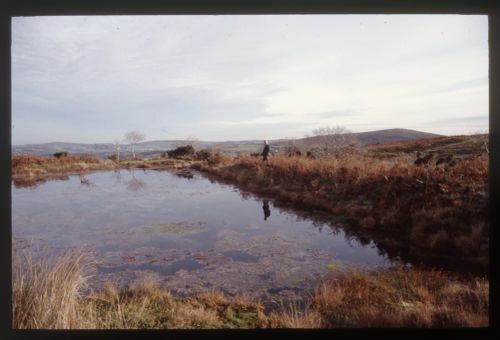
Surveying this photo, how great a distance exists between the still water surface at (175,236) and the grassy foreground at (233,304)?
16 cm

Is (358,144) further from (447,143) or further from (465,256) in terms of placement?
(465,256)

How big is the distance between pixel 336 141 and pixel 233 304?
80.1 inches

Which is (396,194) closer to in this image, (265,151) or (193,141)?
(265,151)

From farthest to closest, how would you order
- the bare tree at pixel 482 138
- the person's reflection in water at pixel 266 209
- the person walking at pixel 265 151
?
the person's reflection in water at pixel 266 209 → the person walking at pixel 265 151 → the bare tree at pixel 482 138

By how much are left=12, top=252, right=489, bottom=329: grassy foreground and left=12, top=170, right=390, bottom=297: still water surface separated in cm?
16

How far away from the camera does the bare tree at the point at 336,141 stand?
3195mm

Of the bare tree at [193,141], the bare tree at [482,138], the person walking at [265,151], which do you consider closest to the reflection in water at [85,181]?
the bare tree at [193,141]

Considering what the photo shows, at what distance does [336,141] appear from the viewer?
3.31 meters

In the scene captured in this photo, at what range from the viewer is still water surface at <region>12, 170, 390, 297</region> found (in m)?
3.12

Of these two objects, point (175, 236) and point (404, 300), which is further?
point (175, 236)

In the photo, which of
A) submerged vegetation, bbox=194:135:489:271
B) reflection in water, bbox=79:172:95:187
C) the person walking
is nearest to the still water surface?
reflection in water, bbox=79:172:95:187

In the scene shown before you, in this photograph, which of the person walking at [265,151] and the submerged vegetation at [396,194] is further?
the person walking at [265,151]

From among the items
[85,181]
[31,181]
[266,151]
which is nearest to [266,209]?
[266,151]

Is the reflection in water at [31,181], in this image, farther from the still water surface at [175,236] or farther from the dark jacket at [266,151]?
the dark jacket at [266,151]
